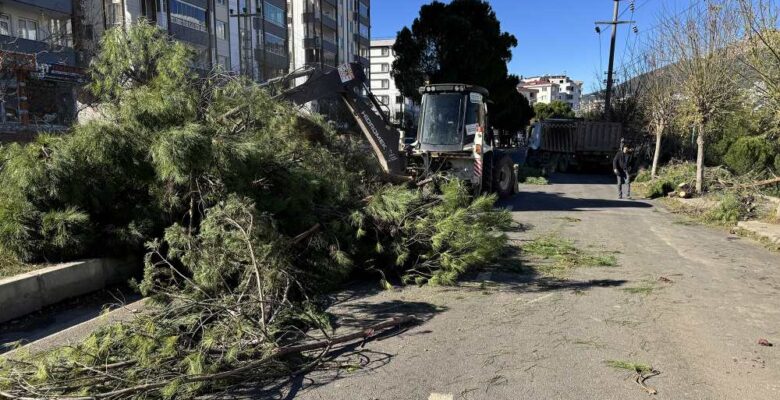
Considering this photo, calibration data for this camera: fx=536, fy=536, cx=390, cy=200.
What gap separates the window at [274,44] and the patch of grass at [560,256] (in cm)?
4014

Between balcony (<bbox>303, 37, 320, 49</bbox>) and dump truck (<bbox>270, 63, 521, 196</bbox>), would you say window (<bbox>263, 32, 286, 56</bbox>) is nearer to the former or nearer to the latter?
balcony (<bbox>303, 37, 320, 49</bbox>)

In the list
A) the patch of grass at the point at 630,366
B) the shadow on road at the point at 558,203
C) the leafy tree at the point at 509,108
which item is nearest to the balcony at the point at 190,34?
the leafy tree at the point at 509,108

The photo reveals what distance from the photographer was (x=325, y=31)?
61.0 m

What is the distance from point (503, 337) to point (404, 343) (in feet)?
3.00

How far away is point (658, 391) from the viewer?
3832 millimetres

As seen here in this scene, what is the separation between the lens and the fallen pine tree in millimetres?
4000

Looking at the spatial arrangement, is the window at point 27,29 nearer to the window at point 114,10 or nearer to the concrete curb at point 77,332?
the window at point 114,10

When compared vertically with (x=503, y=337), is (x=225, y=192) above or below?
above

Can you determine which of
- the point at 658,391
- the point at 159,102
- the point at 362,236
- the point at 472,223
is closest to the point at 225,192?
the point at 159,102

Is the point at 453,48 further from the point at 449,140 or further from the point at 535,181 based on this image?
the point at 449,140

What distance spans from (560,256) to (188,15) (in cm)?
3258

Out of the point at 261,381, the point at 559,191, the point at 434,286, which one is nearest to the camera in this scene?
the point at 261,381

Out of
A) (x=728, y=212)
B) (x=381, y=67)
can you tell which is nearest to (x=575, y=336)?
(x=728, y=212)

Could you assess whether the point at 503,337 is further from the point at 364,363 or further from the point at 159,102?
the point at 159,102
